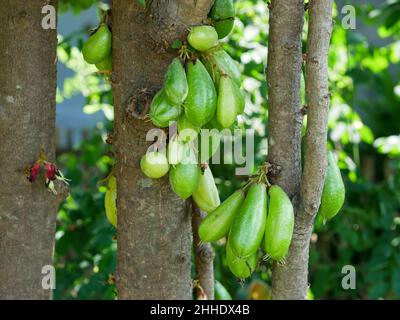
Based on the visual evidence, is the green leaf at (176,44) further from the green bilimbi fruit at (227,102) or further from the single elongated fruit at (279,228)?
the single elongated fruit at (279,228)

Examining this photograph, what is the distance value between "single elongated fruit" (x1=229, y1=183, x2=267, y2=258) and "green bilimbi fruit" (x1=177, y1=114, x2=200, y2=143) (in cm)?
19

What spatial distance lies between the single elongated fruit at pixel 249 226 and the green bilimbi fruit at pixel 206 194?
0.20 metres

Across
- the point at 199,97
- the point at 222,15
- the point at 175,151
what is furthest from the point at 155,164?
the point at 222,15

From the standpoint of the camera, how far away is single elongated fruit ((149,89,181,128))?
1544 millimetres

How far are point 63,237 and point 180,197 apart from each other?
129cm

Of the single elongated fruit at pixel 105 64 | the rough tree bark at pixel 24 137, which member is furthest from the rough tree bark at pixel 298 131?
the rough tree bark at pixel 24 137

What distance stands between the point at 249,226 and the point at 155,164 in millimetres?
262

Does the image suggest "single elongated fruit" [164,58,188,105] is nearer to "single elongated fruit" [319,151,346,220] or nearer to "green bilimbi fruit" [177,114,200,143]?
"green bilimbi fruit" [177,114,200,143]

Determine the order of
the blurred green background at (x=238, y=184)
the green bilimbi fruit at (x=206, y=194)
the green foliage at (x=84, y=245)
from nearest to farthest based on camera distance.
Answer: the green bilimbi fruit at (x=206, y=194), the green foliage at (x=84, y=245), the blurred green background at (x=238, y=184)

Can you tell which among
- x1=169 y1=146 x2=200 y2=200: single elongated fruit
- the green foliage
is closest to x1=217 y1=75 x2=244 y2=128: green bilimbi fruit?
x1=169 y1=146 x2=200 y2=200: single elongated fruit

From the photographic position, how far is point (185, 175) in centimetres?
159

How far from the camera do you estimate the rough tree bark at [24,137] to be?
1.88 metres
